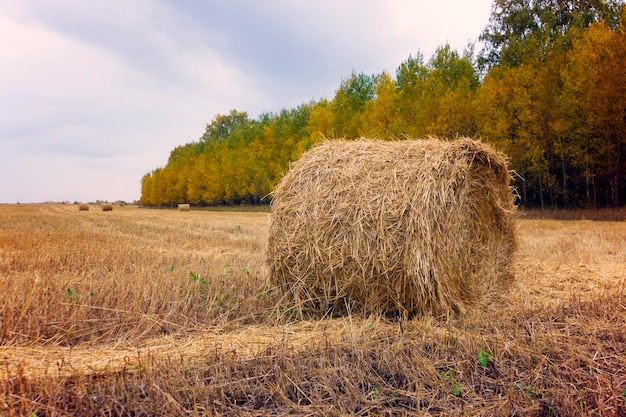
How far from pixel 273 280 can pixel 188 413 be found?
A: 265 centimetres

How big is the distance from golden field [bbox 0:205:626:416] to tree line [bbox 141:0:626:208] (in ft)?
33.7

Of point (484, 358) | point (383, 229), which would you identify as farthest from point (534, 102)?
point (484, 358)

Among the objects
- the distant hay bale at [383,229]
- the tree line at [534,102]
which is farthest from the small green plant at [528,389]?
the tree line at [534,102]

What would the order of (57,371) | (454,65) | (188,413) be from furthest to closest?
(454,65), (57,371), (188,413)

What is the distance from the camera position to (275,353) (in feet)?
10.2

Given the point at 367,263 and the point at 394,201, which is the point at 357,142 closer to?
the point at 394,201

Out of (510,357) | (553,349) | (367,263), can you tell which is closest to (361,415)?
(510,357)

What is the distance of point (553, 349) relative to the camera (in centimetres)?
308

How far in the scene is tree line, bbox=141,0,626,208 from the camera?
19.1 meters

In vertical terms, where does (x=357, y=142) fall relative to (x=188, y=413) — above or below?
above

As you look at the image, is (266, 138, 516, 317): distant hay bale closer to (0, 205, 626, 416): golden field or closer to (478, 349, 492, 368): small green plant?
(0, 205, 626, 416): golden field

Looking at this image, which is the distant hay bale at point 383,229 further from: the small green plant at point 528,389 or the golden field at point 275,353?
the small green plant at point 528,389

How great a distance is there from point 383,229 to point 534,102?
20.9 metres

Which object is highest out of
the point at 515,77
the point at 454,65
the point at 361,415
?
the point at 454,65
